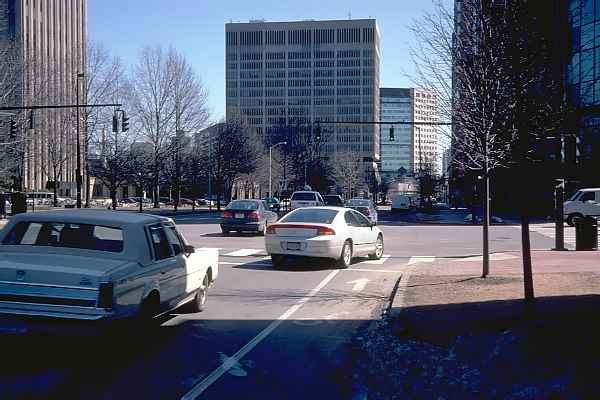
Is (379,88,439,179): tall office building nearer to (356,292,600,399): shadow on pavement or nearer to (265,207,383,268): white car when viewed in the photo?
(265,207,383,268): white car

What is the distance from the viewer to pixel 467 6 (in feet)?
38.9

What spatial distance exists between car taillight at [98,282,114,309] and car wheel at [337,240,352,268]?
9.77 metres

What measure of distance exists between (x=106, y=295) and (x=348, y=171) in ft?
357

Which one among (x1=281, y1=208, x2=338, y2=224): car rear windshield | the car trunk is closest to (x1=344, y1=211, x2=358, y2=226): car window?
(x1=281, y1=208, x2=338, y2=224): car rear windshield

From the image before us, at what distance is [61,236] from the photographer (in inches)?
316

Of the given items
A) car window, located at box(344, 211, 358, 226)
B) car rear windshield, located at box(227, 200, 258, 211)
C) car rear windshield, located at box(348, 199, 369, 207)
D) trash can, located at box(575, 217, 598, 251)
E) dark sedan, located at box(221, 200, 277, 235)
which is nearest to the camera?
car window, located at box(344, 211, 358, 226)

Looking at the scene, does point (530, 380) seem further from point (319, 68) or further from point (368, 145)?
point (368, 145)

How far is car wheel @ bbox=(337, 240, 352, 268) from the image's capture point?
1630cm

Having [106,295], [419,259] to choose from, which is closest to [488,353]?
[106,295]

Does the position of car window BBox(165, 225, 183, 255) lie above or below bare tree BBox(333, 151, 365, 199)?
below

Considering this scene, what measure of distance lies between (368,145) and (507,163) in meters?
144

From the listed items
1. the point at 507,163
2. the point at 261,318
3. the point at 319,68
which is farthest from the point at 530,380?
the point at 319,68

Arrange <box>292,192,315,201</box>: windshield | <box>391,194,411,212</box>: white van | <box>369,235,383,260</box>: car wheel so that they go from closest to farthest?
<box>369,235,383,260</box>: car wheel → <box>292,192,315,201</box>: windshield → <box>391,194,411,212</box>: white van

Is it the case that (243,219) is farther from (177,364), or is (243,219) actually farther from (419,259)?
(177,364)
